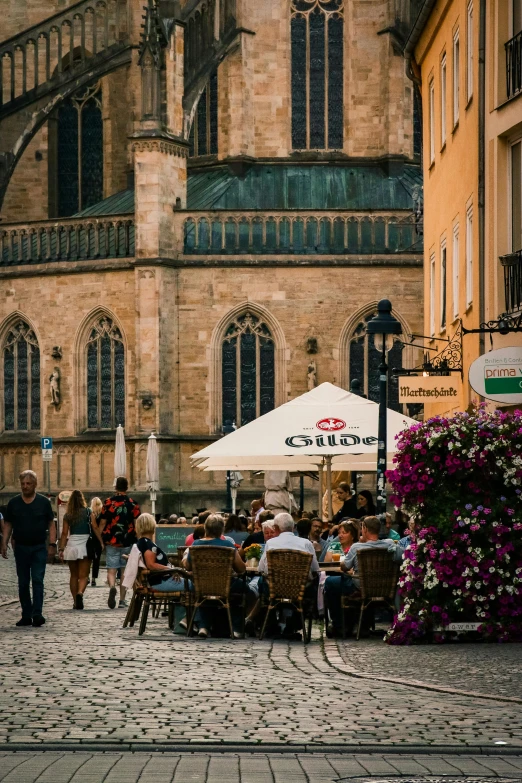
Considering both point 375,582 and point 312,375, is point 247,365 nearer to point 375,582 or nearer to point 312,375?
point 312,375

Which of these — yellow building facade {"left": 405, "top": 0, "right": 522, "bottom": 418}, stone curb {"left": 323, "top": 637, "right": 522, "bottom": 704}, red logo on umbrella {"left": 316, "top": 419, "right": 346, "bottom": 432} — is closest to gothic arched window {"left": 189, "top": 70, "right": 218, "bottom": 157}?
yellow building facade {"left": 405, "top": 0, "right": 522, "bottom": 418}

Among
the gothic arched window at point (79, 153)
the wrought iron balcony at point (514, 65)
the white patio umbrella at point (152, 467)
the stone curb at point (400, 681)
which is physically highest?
the gothic arched window at point (79, 153)

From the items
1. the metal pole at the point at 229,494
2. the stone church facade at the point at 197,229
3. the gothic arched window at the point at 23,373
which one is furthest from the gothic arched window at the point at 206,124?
the metal pole at the point at 229,494

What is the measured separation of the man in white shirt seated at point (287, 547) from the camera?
1503 cm

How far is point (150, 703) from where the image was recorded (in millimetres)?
9789

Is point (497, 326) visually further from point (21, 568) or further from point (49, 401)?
point (49, 401)

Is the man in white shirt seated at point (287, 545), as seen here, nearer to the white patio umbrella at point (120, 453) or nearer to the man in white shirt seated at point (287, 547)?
the man in white shirt seated at point (287, 547)

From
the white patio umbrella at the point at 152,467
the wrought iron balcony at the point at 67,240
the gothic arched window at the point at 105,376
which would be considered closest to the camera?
the white patio umbrella at the point at 152,467

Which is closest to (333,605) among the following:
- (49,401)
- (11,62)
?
(49,401)

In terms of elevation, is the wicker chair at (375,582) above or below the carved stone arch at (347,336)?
below

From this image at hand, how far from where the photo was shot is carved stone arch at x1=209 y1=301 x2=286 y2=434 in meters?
39.8

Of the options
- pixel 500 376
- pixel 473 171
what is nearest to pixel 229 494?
pixel 473 171

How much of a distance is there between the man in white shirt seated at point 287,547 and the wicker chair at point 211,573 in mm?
328

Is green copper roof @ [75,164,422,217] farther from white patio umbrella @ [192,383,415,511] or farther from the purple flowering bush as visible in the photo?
the purple flowering bush
